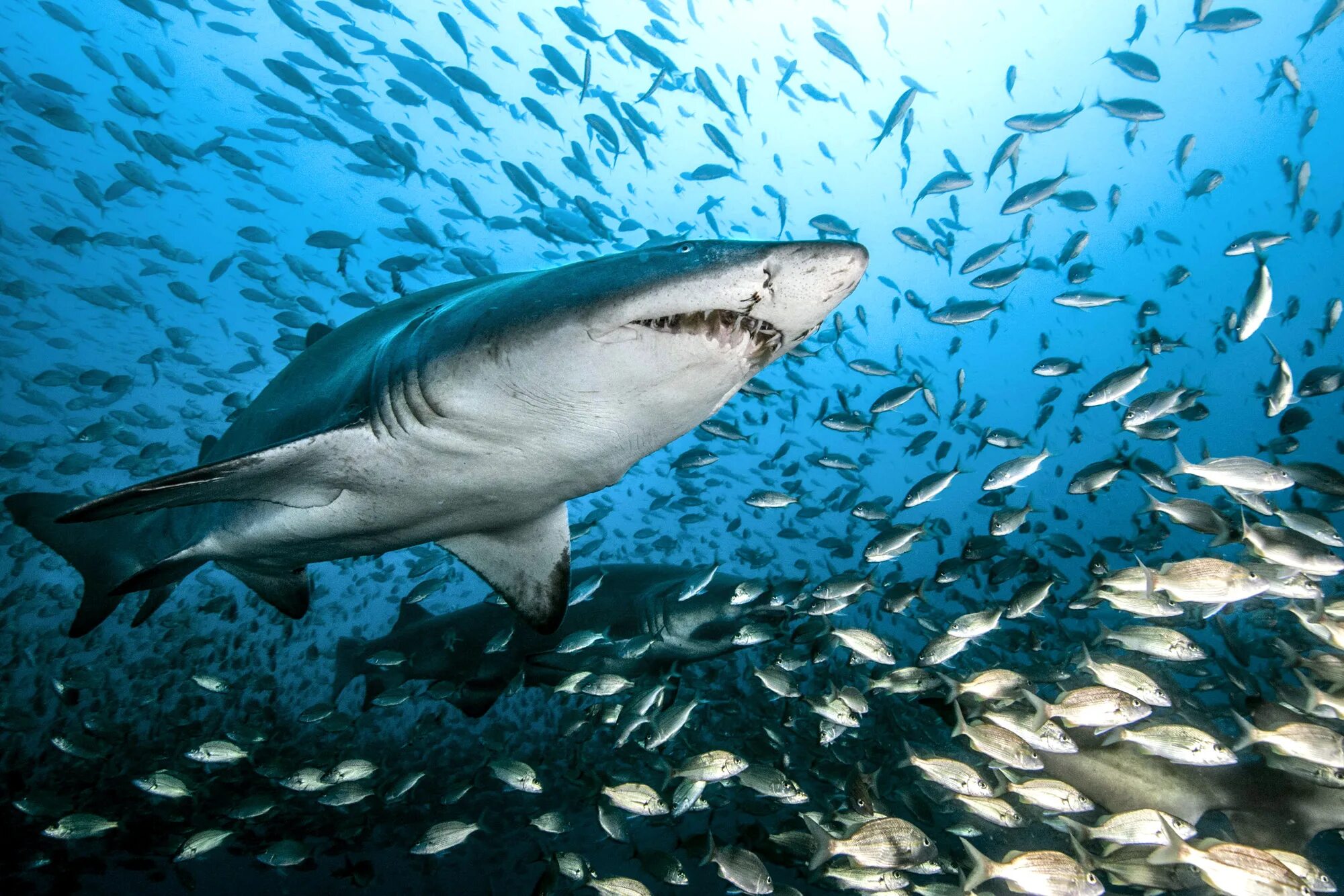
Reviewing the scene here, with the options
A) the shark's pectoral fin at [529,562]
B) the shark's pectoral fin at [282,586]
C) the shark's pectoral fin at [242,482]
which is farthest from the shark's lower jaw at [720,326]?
the shark's pectoral fin at [282,586]

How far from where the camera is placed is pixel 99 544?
12.0 ft

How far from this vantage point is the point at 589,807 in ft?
27.5

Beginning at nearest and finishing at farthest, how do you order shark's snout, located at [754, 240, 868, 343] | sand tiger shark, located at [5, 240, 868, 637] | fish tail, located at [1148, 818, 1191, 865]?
shark's snout, located at [754, 240, 868, 343], sand tiger shark, located at [5, 240, 868, 637], fish tail, located at [1148, 818, 1191, 865]

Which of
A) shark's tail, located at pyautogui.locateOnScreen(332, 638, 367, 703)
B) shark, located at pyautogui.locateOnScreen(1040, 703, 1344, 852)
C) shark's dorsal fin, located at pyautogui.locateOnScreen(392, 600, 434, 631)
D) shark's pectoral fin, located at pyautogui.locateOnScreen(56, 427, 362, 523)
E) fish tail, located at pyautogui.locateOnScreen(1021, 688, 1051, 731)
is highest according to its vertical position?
shark's pectoral fin, located at pyautogui.locateOnScreen(56, 427, 362, 523)

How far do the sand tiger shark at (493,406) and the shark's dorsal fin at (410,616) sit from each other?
314 cm

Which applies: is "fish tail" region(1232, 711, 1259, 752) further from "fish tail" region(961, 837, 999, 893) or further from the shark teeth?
the shark teeth

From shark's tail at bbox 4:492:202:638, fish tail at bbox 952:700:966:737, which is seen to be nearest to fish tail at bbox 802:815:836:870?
fish tail at bbox 952:700:966:737

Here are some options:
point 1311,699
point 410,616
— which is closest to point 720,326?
point 1311,699

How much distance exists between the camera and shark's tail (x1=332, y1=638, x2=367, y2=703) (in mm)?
6070

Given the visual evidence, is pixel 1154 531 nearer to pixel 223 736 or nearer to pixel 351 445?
pixel 351 445

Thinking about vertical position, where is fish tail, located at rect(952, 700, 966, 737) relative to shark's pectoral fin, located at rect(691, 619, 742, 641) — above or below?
above

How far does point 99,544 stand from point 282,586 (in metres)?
1.16

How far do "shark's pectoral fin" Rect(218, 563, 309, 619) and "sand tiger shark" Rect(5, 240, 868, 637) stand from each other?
0.28 m

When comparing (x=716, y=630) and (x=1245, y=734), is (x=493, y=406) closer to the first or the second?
(x=716, y=630)
